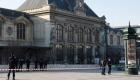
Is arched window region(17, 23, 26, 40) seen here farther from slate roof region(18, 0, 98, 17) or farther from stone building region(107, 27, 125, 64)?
stone building region(107, 27, 125, 64)

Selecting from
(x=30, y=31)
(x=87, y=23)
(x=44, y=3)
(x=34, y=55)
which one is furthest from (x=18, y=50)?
(x=87, y=23)

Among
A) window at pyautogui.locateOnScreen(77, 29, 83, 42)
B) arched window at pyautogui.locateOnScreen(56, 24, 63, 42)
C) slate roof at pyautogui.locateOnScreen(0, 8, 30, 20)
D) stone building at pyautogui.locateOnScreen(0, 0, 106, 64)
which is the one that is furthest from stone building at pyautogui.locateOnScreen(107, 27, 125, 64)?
slate roof at pyautogui.locateOnScreen(0, 8, 30, 20)

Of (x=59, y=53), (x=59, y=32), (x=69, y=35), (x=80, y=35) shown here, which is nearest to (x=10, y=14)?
(x=59, y=32)

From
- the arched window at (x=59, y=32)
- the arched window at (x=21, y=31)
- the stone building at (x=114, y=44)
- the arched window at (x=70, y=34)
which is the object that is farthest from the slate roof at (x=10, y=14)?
the stone building at (x=114, y=44)

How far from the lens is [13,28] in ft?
190

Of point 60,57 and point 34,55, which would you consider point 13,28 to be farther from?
point 60,57

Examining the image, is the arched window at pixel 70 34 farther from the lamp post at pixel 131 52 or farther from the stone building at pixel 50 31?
the lamp post at pixel 131 52

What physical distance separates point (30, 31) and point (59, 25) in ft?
16.1

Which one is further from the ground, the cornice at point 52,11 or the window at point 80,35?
the cornice at point 52,11

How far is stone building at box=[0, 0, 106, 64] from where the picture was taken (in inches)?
2218

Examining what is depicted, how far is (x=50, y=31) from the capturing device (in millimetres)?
60438

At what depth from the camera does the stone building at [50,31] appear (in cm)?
5634

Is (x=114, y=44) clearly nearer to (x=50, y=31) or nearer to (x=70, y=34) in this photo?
(x=70, y=34)

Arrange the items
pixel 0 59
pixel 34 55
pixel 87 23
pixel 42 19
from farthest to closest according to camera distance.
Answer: pixel 87 23, pixel 42 19, pixel 34 55, pixel 0 59
